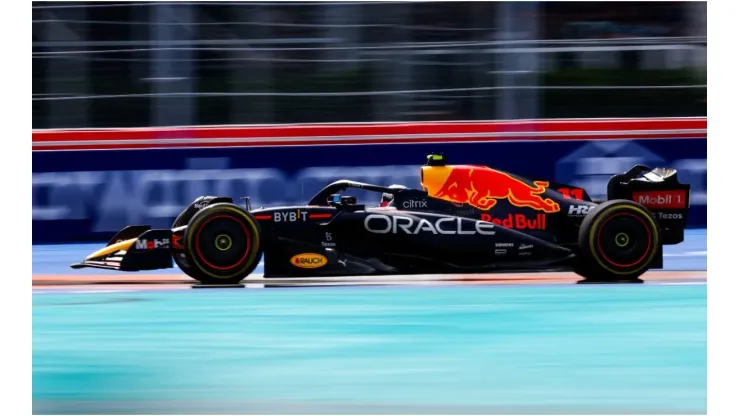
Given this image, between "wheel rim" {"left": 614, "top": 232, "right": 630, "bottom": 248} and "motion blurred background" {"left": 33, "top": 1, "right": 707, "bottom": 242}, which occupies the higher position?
"motion blurred background" {"left": 33, "top": 1, "right": 707, "bottom": 242}

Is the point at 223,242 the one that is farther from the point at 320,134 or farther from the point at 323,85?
the point at 323,85

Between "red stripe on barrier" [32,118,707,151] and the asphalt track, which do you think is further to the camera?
"red stripe on barrier" [32,118,707,151]

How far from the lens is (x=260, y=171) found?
46.3ft

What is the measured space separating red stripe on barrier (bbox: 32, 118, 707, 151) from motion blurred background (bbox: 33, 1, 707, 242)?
0.28 ft

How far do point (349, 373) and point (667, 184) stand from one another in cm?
437

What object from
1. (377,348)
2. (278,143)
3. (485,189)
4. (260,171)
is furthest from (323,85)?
(377,348)

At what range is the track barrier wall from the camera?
14016 mm

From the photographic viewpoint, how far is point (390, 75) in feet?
46.3

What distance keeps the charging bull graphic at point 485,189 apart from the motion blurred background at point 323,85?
408 cm

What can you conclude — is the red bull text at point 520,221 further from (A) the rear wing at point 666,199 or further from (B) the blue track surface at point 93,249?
(B) the blue track surface at point 93,249

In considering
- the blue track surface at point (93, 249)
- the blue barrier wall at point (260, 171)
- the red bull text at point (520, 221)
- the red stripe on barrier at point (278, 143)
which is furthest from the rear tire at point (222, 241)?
the red stripe on barrier at point (278, 143)

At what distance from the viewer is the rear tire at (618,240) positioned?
31.9 ft

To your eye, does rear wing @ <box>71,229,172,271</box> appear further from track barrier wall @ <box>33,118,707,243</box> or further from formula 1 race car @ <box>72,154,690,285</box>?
track barrier wall @ <box>33,118,707,243</box>

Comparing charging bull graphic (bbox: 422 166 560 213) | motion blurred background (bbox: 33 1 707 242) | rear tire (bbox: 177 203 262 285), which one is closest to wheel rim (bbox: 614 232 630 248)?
charging bull graphic (bbox: 422 166 560 213)
